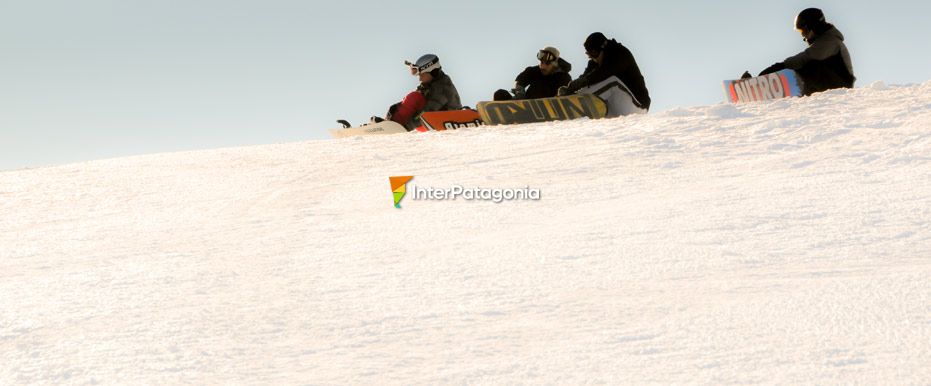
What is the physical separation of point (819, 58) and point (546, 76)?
315cm

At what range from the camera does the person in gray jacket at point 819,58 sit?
31.6 feet

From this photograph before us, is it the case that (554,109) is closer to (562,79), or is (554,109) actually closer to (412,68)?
(562,79)

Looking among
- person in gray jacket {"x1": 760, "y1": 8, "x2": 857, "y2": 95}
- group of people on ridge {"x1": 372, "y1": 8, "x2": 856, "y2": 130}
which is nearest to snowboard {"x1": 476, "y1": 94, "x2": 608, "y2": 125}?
group of people on ridge {"x1": 372, "y1": 8, "x2": 856, "y2": 130}

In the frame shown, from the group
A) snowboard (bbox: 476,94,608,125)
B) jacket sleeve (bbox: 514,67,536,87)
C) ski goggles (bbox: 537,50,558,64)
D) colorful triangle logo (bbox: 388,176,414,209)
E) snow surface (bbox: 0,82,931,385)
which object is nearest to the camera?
snow surface (bbox: 0,82,931,385)

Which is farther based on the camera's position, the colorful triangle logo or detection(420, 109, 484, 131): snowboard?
detection(420, 109, 484, 131): snowboard

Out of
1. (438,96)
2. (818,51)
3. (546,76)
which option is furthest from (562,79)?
(818,51)

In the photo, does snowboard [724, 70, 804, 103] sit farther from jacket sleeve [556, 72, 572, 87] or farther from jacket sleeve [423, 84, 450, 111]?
jacket sleeve [423, 84, 450, 111]

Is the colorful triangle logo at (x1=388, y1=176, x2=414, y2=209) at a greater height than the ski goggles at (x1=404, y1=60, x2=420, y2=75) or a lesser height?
lesser

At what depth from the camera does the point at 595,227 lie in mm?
4348

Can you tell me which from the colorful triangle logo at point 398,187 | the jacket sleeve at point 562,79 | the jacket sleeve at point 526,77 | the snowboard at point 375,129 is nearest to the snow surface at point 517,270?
the colorful triangle logo at point 398,187

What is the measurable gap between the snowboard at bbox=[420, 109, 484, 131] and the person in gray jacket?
Result: 3362 millimetres

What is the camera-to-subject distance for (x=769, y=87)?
9.85m

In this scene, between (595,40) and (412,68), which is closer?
(595,40)

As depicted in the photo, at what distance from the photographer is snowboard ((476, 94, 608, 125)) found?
32.7 ft
